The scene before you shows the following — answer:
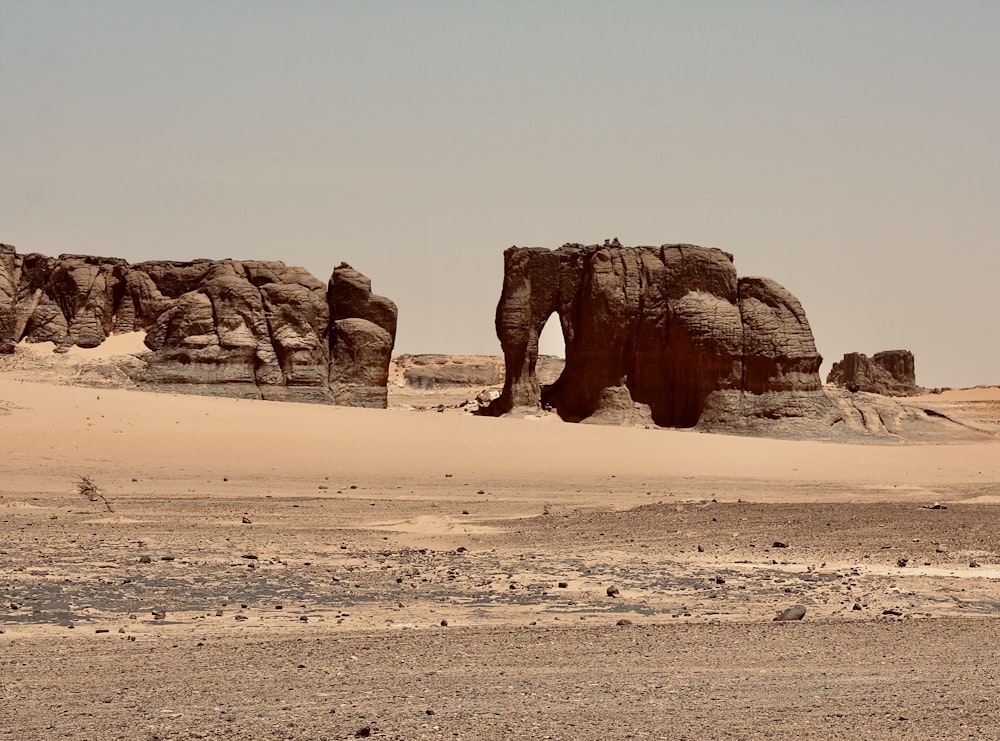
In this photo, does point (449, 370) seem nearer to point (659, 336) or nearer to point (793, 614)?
point (659, 336)

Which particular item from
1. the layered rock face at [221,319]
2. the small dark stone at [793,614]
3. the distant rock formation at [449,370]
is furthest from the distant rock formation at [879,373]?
the small dark stone at [793,614]

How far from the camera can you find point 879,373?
192 feet

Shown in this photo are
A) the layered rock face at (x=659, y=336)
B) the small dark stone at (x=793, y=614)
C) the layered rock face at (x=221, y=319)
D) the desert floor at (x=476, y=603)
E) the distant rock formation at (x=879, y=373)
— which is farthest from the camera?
the distant rock formation at (x=879, y=373)

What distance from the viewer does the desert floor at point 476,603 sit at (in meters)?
5.41

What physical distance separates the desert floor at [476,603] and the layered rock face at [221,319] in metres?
10.1

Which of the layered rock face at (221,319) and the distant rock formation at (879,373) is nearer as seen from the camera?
the layered rock face at (221,319)

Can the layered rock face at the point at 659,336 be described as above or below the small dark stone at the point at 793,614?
above

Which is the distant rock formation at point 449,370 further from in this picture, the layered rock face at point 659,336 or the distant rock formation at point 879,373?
the layered rock face at point 659,336

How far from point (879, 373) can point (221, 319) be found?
127 ft

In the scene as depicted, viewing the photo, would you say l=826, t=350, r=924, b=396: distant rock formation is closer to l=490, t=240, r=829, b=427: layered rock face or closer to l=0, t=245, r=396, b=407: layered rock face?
l=490, t=240, r=829, b=427: layered rock face

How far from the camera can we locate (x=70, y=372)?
1177 inches

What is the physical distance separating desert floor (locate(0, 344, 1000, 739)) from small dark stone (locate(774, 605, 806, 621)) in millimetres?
156

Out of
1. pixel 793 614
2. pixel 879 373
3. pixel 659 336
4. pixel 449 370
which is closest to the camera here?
pixel 793 614

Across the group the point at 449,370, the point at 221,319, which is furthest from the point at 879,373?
the point at 221,319
